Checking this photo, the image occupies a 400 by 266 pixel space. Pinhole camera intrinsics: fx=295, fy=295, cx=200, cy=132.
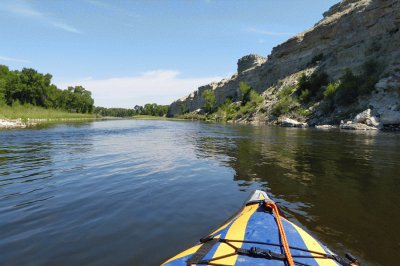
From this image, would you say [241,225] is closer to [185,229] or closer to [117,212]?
[185,229]

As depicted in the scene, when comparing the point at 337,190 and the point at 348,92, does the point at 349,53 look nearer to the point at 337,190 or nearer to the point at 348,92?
the point at 348,92

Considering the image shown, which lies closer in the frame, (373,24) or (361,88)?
(361,88)

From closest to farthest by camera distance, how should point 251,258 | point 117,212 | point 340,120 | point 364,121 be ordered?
point 251,258, point 117,212, point 364,121, point 340,120

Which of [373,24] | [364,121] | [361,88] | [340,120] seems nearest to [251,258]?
[364,121]

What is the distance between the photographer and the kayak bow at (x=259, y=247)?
134 inches

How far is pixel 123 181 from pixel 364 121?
36.6 metres

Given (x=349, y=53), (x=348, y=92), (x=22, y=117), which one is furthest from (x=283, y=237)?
(x=349, y=53)

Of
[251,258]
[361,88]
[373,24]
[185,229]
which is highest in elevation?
[373,24]

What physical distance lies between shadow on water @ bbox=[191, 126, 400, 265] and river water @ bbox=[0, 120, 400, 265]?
1.1 inches

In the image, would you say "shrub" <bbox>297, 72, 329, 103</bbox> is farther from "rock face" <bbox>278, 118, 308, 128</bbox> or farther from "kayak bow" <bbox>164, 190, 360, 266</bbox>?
"kayak bow" <bbox>164, 190, 360, 266</bbox>

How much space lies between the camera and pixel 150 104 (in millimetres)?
199250

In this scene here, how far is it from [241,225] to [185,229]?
1.81 metres

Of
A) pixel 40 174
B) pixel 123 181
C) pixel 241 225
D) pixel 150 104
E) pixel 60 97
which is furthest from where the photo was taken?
pixel 150 104

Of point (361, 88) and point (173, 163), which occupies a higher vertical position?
point (361, 88)
